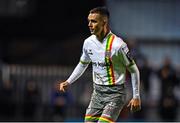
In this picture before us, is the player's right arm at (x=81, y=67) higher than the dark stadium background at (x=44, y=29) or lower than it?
lower

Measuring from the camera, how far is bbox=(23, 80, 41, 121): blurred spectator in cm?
1708

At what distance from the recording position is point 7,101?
17.6 meters

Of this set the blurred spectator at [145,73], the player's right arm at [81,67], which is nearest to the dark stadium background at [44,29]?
the blurred spectator at [145,73]

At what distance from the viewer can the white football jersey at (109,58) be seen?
8.44 m

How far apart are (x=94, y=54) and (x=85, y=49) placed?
171mm

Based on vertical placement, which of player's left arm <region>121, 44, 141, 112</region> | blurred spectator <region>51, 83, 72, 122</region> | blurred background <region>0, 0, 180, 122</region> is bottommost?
blurred spectator <region>51, 83, 72, 122</region>

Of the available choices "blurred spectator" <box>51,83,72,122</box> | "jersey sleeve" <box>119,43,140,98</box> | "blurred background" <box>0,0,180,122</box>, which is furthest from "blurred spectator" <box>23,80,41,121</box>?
"jersey sleeve" <box>119,43,140,98</box>

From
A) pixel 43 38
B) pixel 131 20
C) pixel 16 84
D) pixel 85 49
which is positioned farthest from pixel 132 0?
pixel 85 49

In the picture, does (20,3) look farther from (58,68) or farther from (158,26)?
(158,26)

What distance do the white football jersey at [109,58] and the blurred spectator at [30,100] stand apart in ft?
27.5

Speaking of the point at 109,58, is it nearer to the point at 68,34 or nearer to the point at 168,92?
the point at 168,92

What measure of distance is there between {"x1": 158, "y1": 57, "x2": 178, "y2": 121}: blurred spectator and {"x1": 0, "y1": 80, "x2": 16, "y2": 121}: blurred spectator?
3659 mm

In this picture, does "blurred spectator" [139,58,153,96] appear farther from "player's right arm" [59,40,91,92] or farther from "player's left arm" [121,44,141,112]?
"player's left arm" [121,44,141,112]

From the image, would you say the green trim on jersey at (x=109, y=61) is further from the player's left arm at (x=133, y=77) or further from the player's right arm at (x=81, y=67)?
the player's right arm at (x=81, y=67)
